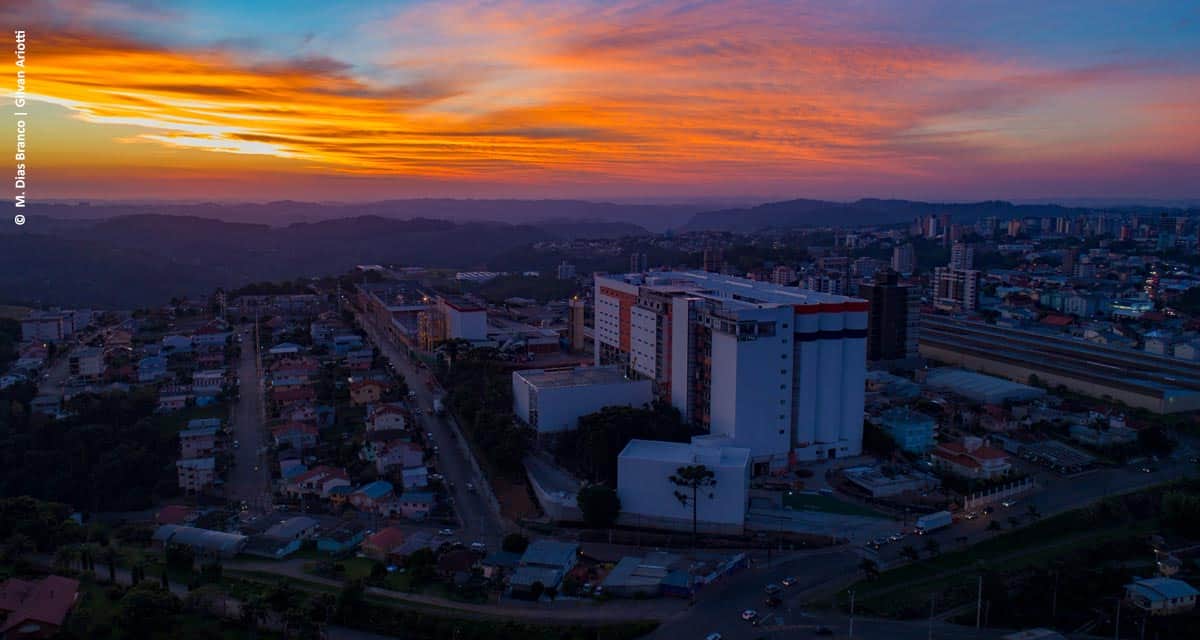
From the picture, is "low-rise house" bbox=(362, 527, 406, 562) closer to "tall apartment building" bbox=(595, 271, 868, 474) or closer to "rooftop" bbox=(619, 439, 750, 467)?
"rooftop" bbox=(619, 439, 750, 467)

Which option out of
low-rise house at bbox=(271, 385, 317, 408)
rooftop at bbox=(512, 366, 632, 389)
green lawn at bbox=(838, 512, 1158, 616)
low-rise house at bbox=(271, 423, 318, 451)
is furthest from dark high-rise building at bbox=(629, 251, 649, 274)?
green lawn at bbox=(838, 512, 1158, 616)

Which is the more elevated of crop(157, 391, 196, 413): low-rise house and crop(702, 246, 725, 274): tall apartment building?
crop(702, 246, 725, 274): tall apartment building

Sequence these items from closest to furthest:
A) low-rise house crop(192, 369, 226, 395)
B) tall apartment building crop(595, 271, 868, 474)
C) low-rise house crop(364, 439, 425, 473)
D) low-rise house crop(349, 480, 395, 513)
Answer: low-rise house crop(349, 480, 395, 513) → tall apartment building crop(595, 271, 868, 474) → low-rise house crop(364, 439, 425, 473) → low-rise house crop(192, 369, 226, 395)

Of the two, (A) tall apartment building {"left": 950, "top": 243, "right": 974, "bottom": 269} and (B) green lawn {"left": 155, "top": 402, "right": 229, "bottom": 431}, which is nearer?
(B) green lawn {"left": 155, "top": 402, "right": 229, "bottom": 431}

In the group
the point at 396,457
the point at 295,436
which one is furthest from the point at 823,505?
the point at 295,436

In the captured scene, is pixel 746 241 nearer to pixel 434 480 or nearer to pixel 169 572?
pixel 434 480

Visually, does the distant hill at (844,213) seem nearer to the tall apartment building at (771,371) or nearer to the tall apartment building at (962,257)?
the tall apartment building at (962,257)
